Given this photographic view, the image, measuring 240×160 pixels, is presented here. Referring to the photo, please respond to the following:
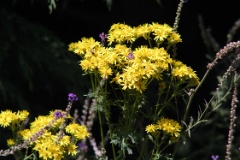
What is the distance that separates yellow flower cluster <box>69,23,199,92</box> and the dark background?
142 centimetres

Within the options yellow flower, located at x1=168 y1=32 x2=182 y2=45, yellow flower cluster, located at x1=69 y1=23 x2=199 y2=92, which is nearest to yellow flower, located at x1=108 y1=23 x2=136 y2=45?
yellow flower cluster, located at x1=69 y1=23 x2=199 y2=92

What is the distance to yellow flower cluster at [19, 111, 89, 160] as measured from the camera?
154 centimetres

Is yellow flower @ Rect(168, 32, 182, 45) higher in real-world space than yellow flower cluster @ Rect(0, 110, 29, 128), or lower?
higher

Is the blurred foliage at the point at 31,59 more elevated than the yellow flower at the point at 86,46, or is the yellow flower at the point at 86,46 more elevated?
the blurred foliage at the point at 31,59

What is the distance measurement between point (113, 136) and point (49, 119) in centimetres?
21

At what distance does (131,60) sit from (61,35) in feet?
7.88

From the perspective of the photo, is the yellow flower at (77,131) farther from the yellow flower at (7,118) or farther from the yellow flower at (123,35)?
the yellow flower at (123,35)

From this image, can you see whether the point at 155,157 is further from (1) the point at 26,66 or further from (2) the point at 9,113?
(1) the point at 26,66

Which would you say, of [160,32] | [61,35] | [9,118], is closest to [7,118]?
[9,118]

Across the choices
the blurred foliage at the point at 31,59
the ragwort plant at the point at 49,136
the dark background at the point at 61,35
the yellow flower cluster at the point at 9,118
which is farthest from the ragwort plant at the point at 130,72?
the blurred foliage at the point at 31,59

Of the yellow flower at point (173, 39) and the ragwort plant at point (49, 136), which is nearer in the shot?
the ragwort plant at point (49, 136)

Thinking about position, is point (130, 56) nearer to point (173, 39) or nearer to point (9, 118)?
point (173, 39)

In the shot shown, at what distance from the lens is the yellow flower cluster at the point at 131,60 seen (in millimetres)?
→ 1578

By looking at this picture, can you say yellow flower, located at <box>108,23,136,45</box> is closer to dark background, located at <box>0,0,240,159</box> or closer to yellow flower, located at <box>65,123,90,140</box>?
yellow flower, located at <box>65,123,90,140</box>
